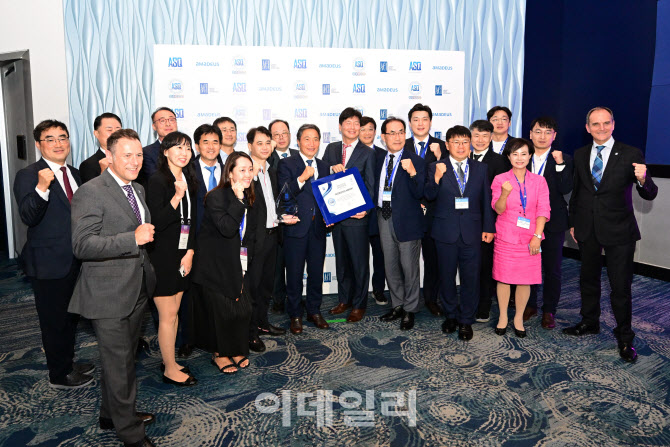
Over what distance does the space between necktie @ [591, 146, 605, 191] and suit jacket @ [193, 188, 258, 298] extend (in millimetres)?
2721

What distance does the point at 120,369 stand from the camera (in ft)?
7.39

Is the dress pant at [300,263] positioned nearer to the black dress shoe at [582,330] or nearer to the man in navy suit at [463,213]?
the man in navy suit at [463,213]

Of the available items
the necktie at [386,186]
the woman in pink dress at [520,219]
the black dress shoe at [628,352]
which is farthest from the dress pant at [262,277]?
the black dress shoe at [628,352]

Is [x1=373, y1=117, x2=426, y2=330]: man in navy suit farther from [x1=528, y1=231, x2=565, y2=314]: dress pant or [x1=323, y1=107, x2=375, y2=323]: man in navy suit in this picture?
[x1=528, y1=231, x2=565, y2=314]: dress pant

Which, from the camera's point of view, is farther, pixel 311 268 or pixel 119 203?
pixel 311 268

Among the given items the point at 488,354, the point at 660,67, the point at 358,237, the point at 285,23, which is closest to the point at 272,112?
the point at 285,23

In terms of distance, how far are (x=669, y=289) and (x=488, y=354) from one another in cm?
319

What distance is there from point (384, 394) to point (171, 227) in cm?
173

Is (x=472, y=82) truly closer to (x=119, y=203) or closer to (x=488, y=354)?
(x=488, y=354)

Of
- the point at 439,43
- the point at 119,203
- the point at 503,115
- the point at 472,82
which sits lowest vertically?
the point at 119,203

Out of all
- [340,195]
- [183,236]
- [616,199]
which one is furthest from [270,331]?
[616,199]

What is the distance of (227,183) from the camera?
10.0ft

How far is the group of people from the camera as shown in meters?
2.25

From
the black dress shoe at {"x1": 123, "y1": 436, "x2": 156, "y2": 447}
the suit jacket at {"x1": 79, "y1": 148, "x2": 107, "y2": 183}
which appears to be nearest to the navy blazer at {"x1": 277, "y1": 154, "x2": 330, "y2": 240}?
the suit jacket at {"x1": 79, "y1": 148, "x2": 107, "y2": 183}
